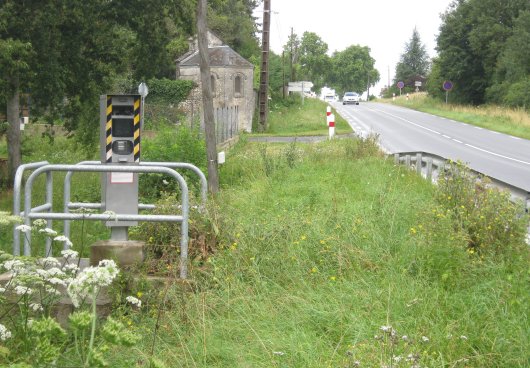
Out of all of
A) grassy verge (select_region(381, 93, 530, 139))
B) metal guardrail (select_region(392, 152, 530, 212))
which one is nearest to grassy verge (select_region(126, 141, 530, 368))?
metal guardrail (select_region(392, 152, 530, 212))

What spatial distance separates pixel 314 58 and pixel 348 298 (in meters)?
130

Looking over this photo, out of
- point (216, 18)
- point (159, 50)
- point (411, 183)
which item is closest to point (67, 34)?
point (159, 50)

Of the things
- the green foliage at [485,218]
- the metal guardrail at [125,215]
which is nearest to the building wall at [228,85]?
the green foliage at [485,218]

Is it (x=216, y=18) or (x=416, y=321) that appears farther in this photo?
(x=216, y=18)

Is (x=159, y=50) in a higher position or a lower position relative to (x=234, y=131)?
higher

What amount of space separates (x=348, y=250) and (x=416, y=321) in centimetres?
168

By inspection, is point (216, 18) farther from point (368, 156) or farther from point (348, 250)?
point (348, 250)

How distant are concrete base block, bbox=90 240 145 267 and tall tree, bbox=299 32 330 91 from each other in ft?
396

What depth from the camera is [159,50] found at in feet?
71.0

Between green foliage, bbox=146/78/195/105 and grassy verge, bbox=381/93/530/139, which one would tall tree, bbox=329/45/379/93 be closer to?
grassy verge, bbox=381/93/530/139

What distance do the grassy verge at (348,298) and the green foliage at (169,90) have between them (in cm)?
4422

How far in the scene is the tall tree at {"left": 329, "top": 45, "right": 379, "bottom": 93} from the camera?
551ft

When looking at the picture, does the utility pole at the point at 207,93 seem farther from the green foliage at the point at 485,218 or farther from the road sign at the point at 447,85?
the road sign at the point at 447,85

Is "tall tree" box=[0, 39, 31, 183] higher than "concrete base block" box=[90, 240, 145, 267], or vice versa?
"tall tree" box=[0, 39, 31, 183]
